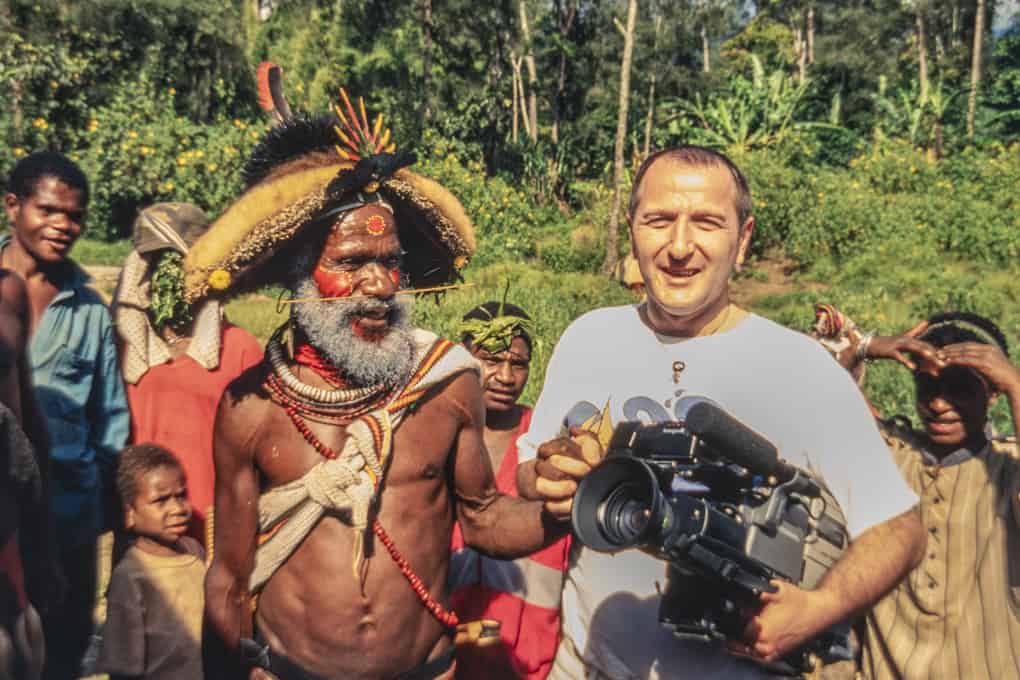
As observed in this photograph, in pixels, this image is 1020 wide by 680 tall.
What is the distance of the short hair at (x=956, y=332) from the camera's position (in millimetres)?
3371

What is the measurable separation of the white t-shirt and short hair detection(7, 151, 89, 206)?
91.1 inches

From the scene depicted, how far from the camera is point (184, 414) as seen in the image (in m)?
4.02

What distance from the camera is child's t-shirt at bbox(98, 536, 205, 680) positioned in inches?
140

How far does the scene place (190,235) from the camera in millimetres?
3834

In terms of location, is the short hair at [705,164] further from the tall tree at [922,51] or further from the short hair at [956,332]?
the tall tree at [922,51]

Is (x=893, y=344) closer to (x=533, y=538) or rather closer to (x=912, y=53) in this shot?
(x=533, y=538)

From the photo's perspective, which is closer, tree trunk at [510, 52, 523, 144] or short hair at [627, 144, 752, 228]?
short hair at [627, 144, 752, 228]

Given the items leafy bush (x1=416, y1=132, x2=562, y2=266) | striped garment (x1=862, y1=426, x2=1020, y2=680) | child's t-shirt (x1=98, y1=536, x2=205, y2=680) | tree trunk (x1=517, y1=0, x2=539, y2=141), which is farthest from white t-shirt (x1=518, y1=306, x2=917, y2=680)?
tree trunk (x1=517, y1=0, x2=539, y2=141)

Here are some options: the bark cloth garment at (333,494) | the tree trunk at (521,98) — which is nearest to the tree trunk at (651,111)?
the tree trunk at (521,98)

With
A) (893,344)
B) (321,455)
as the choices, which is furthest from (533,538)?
(893,344)

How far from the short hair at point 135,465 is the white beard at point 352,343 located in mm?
1329

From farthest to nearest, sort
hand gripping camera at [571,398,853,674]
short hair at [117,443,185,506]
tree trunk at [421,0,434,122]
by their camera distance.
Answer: tree trunk at [421,0,434,122] < short hair at [117,443,185,506] < hand gripping camera at [571,398,853,674]

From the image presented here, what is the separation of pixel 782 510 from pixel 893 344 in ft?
5.91

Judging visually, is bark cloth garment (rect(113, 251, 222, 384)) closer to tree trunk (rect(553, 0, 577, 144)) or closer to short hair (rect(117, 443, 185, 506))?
short hair (rect(117, 443, 185, 506))
